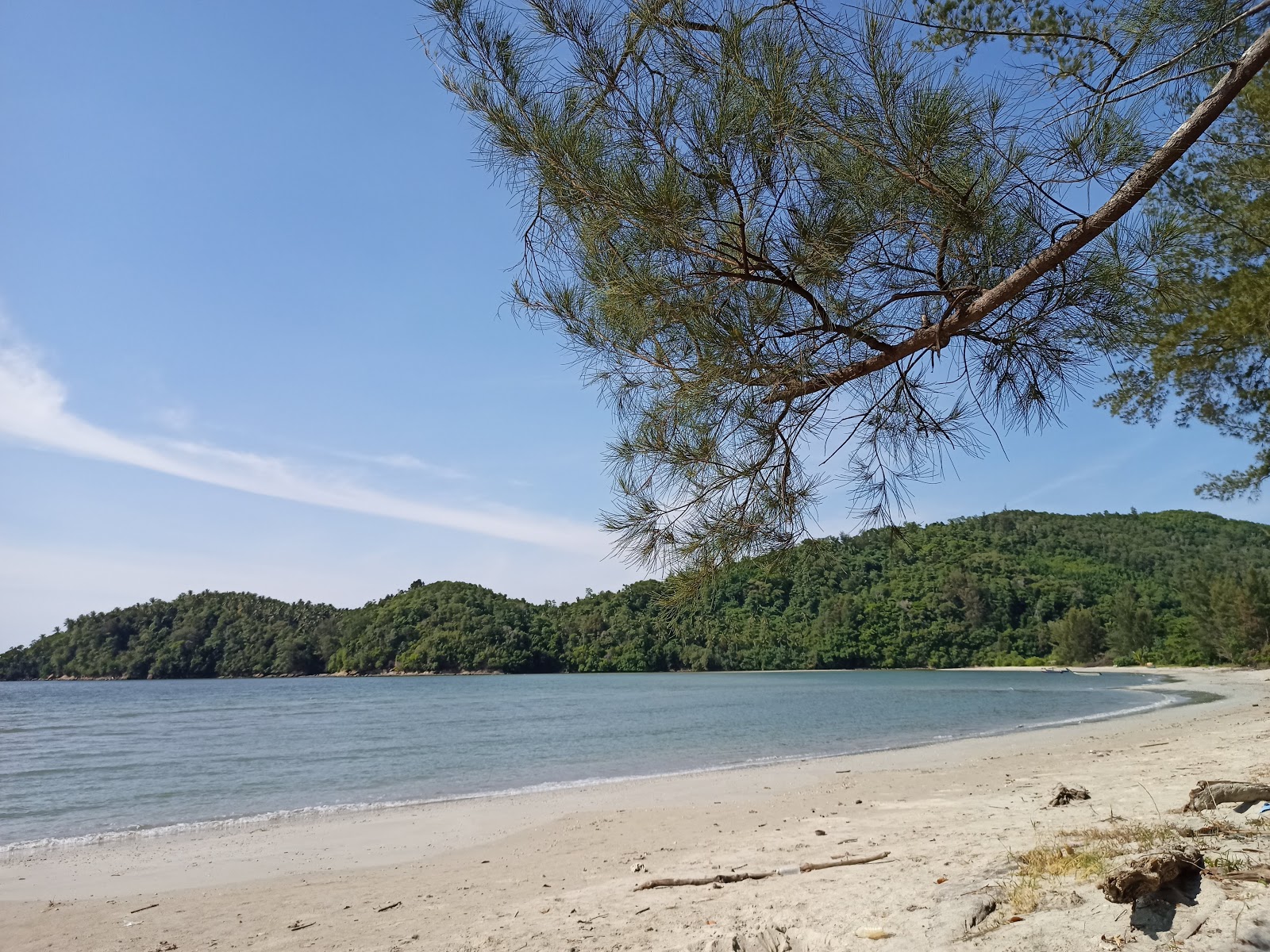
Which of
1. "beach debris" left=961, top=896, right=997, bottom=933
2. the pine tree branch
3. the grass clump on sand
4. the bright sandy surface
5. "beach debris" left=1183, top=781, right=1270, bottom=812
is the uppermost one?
the pine tree branch

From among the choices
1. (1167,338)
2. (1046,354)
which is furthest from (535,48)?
(1167,338)

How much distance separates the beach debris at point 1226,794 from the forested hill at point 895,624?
25.7 m

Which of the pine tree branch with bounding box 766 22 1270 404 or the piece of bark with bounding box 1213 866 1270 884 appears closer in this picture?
the piece of bark with bounding box 1213 866 1270 884

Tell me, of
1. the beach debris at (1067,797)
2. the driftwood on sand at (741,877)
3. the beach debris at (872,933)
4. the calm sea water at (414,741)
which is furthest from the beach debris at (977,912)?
the calm sea water at (414,741)

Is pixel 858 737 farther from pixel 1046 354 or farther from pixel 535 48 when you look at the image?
pixel 535 48

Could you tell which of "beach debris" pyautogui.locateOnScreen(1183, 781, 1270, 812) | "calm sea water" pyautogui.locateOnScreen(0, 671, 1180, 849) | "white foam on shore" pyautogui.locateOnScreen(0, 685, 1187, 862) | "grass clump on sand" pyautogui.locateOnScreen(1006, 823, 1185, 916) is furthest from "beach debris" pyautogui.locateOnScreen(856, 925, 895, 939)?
"calm sea water" pyautogui.locateOnScreen(0, 671, 1180, 849)

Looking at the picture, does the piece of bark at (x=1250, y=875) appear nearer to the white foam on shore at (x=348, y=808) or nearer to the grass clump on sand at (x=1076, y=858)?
the grass clump on sand at (x=1076, y=858)

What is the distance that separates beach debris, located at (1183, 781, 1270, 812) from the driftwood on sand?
1703mm

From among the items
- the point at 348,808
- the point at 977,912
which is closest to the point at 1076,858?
the point at 977,912

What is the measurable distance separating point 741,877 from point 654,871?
0.87 meters

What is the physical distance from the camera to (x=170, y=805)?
36.1 ft

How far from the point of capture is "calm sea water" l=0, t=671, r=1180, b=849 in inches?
450

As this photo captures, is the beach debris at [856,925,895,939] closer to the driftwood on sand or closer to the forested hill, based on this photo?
the driftwood on sand

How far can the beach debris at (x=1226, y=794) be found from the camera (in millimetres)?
3811
